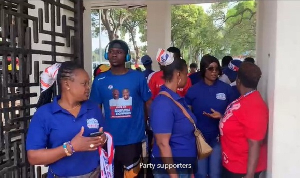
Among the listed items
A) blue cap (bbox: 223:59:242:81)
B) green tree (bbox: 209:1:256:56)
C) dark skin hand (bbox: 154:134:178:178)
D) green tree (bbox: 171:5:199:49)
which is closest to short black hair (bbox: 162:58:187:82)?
dark skin hand (bbox: 154:134:178:178)

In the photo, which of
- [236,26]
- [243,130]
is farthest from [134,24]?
[243,130]

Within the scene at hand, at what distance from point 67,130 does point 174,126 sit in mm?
732

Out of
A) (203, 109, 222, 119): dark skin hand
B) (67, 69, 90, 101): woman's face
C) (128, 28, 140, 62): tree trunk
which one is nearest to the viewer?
(67, 69, 90, 101): woman's face

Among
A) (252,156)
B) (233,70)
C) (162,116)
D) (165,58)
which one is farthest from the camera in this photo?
(233,70)

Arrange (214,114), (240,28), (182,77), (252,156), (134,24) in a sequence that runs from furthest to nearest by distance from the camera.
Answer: (134,24) < (240,28) < (214,114) < (182,77) < (252,156)

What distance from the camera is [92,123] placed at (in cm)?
181

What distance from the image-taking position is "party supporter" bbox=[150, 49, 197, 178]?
1.98m

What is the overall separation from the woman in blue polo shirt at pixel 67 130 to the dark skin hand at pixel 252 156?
104 cm

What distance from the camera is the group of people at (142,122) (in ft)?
5.61

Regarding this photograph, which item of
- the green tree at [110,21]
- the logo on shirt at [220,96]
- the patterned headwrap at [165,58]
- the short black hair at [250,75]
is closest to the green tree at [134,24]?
the green tree at [110,21]

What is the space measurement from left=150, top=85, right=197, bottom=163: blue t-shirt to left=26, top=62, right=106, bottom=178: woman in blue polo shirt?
386 mm

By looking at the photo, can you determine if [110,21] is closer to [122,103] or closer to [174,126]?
[122,103]

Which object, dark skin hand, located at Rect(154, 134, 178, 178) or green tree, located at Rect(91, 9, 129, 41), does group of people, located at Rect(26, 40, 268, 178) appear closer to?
dark skin hand, located at Rect(154, 134, 178, 178)

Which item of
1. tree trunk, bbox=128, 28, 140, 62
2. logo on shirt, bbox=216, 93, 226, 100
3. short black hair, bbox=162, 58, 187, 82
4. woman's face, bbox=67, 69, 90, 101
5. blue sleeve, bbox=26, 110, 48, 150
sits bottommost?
blue sleeve, bbox=26, 110, 48, 150
